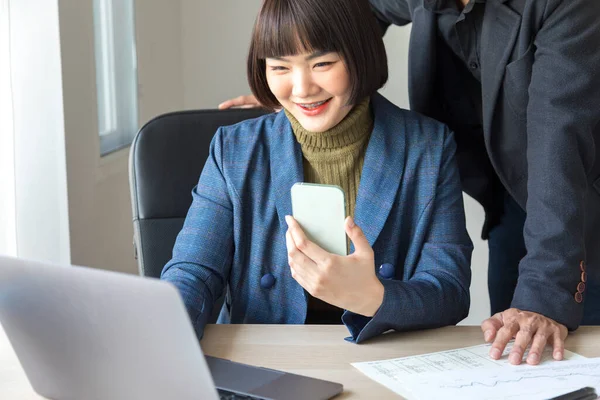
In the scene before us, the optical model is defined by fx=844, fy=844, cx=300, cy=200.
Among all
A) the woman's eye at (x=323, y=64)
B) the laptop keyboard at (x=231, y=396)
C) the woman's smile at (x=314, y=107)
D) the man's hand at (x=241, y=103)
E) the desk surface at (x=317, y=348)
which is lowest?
the desk surface at (x=317, y=348)

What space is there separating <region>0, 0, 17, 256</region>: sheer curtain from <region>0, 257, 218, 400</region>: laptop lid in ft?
4.27

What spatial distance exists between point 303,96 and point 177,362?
668 mm

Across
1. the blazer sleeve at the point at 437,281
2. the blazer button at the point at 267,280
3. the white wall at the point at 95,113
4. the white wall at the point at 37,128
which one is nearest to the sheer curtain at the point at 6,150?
the white wall at the point at 37,128

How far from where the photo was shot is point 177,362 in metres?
0.82

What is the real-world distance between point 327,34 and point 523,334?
21.9 inches

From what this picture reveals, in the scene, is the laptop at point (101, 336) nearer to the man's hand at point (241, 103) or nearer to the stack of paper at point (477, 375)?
the stack of paper at point (477, 375)

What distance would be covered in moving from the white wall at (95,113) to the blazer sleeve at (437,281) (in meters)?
1.23

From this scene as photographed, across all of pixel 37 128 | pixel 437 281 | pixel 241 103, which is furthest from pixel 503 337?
pixel 37 128

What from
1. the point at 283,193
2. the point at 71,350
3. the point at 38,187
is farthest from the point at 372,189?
the point at 38,187

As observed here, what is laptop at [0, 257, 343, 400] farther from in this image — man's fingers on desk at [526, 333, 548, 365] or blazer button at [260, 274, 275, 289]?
blazer button at [260, 274, 275, 289]

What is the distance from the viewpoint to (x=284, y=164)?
1.46m

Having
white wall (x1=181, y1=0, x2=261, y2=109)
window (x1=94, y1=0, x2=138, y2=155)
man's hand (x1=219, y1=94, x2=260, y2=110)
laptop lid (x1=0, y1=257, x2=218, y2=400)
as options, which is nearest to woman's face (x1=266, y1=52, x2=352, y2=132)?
man's hand (x1=219, y1=94, x2=260, y2=110)

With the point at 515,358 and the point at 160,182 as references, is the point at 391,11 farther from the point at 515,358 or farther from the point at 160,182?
the point at 515,358

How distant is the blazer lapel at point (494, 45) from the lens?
1467 millimetres
